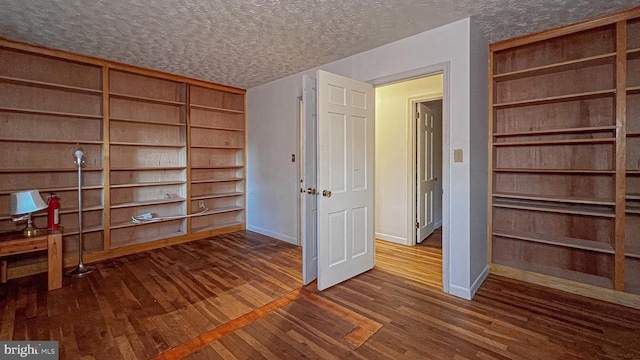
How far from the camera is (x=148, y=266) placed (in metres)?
3.32

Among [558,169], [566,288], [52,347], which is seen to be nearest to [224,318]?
[52,347]

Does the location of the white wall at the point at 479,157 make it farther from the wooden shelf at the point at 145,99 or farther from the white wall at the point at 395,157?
the wooden shelf at the point at 145,99

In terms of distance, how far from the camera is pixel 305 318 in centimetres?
221

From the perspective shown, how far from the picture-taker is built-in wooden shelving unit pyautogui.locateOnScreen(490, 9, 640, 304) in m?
2.39

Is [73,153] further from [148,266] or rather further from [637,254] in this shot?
[637,254]

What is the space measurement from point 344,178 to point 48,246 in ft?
9.82

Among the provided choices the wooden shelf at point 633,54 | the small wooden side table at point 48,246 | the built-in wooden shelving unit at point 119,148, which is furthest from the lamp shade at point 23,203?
the wooden shelf at point 633,54

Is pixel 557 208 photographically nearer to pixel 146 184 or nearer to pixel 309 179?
pixel 309 179

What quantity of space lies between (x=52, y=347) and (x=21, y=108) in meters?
2.71

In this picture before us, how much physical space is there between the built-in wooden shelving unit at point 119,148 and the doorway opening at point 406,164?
247cm

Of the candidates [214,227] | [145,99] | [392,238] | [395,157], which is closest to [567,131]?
[395,157]

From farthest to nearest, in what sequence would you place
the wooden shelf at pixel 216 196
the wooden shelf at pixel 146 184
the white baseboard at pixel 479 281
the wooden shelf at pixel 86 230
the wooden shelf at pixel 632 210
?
the wooden shelf at pixel 216 196 < the wooden shelf at pixel 146 184 < the wooden shelf at pixel 86 230 < the white baseboard at pixel 479 281 < the wooden shelf at pixel 632 210

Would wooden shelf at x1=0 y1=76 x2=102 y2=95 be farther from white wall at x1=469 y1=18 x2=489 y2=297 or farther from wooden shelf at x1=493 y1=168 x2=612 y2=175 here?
wooden shelf at x1=493 y1=168 x2=612 y2=175

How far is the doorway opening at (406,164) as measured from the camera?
4016mm
